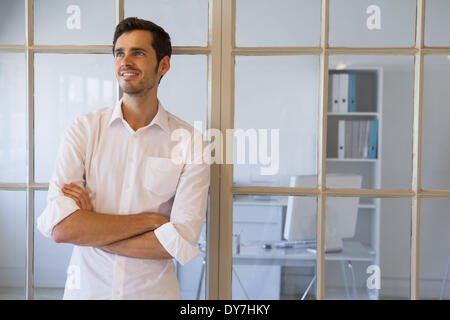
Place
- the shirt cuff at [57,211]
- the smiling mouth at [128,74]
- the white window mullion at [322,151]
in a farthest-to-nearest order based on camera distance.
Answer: the white window mullion at [322,151]
the smiling mouth at [128,74]
the shirt cuff at [57,211]

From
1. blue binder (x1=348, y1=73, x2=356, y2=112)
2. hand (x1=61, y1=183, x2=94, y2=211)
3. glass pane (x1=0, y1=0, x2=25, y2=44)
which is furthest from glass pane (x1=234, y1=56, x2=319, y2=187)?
glass pane (x1=0, y1=0, x2=25, y2=44)

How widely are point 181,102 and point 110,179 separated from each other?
0.43 metres

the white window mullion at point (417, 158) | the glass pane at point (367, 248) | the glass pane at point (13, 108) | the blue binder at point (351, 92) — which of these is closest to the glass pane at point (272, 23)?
the blue binder at point (351, 92)

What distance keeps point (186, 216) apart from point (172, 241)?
0.10 meters

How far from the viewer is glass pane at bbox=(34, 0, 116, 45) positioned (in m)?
1.96

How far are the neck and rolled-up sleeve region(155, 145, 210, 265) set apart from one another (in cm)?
24

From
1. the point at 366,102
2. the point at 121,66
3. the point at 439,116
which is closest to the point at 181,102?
the point at 121,66

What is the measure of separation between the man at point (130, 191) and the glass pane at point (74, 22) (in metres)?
0.24

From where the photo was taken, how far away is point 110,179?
5.74 feet

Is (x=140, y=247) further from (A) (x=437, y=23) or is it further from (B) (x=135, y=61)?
(A) (x=437, y=23)

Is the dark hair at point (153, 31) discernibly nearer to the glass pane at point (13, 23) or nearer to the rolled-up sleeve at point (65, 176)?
the rolled-up sleeve at point (65, 176)

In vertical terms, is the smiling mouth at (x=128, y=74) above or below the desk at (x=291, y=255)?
above

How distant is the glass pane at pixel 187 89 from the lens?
1940mm
